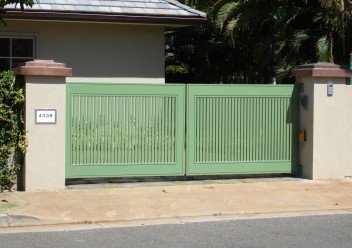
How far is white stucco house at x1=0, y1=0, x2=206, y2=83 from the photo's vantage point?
46.1ft

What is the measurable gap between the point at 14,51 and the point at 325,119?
22.8 ft

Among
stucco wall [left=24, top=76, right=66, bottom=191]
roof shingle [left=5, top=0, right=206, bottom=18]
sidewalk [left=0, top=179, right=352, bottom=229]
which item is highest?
roof shingle [left=5, top=0, right=206, bottom=18]

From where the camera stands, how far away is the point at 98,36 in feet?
48.8

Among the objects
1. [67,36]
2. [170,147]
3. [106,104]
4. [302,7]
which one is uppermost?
[302,7]

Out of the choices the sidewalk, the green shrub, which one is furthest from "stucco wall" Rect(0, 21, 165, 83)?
the sidewalk

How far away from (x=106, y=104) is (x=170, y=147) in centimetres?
143

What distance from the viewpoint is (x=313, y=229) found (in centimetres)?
861

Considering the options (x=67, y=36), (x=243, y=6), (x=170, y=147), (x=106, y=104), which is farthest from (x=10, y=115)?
(x=243, y=6)

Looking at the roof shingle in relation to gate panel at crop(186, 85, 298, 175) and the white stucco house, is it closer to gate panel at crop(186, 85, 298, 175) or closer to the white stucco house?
the white stucco house

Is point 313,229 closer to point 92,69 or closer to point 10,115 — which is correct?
point 10,115

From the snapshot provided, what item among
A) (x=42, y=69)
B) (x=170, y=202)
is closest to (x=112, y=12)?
(x=42, y=69)

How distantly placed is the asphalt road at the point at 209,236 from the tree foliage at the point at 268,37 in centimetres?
761

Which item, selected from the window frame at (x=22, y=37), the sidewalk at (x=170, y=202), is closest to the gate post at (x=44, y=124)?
the sidewalk at (x=170, y=202)

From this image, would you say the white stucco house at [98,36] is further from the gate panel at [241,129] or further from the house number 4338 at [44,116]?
the house number 4338 at [44,116]
